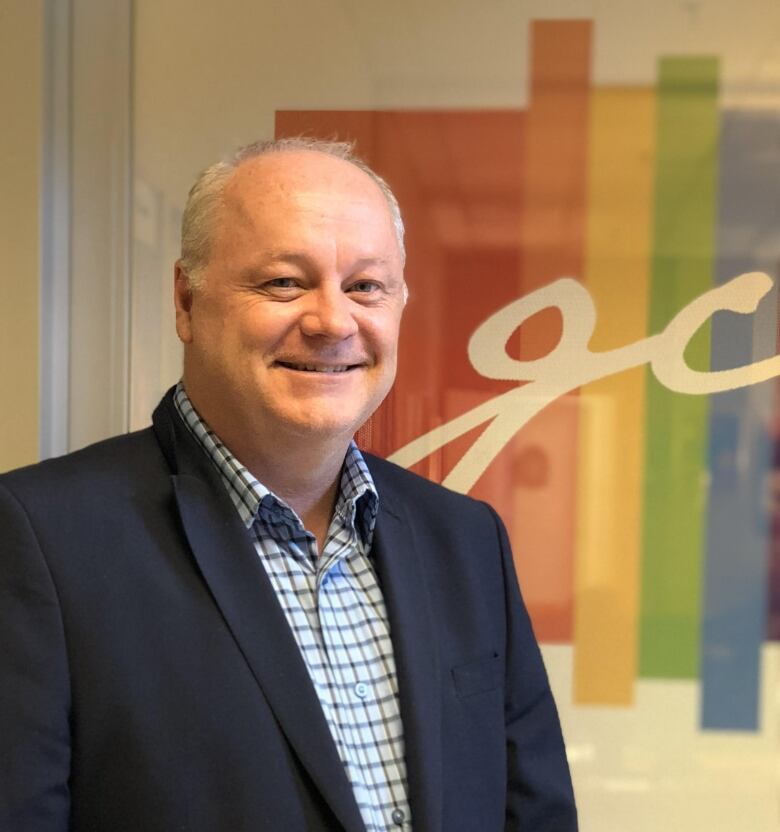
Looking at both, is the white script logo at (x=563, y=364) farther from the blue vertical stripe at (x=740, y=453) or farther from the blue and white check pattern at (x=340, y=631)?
the blue and white check pattern at (x=340, y=631)

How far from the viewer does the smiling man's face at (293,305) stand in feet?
4.11

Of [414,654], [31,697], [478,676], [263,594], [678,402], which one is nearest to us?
[31,697]

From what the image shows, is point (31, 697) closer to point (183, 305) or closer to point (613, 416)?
point (183, 305)

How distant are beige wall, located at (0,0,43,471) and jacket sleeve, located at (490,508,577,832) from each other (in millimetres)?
1020

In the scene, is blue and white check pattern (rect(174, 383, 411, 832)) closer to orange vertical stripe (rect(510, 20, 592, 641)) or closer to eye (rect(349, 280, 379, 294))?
eye (rect(349, 280, 379, 294))

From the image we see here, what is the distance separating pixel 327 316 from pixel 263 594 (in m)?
0.36

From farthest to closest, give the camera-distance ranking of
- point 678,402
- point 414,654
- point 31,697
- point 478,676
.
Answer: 1. point 678,402
2. point 478,676
3. point 414,654
4. point 31,697

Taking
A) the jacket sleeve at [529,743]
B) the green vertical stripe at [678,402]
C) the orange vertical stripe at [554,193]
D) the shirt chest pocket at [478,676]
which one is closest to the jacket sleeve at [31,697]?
the shirt chest pocket at [478,676]

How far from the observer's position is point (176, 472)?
130cm

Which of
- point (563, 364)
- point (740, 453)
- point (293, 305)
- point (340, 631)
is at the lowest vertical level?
point (340, 631)

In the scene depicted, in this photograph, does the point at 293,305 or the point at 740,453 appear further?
the point at 740,453

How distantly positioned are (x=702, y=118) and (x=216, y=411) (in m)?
1.17

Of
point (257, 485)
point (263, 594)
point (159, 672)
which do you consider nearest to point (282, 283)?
point (257, 485)

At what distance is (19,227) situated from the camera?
→ 1913mm
